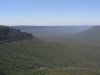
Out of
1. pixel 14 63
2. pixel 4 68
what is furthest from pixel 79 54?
pixel 4 68

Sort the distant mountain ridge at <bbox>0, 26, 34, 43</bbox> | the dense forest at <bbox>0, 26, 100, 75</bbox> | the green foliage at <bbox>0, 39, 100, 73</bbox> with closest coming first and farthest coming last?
the dense forest at <bbox>0, 26, 100, 75</bbox> < the green foliage at <bbox>0, 39, 100, 73</bbox> < the distant mountain ridge at <bbox>0, 26, 34, 43</bbox>

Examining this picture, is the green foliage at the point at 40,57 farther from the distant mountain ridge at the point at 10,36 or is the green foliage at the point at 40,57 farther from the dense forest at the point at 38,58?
the distant mountain ridge at the point at 10,36

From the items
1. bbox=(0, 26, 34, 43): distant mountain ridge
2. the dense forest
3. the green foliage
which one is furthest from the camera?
bbox=(0, 26, 34, 43): distant mountain ridge

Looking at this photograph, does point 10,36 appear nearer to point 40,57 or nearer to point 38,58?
point 40,57

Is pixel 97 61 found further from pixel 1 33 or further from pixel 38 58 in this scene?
pixel 1 33

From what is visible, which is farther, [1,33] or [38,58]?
[1,33]

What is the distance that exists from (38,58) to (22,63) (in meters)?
14.8

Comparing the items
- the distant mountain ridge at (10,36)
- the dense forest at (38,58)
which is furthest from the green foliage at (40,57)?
the distant mountain ridge at (10,36)

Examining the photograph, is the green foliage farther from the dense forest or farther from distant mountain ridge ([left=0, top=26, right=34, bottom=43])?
distant mountain ridge ([left=0, top=26, right=34, bottom=43])

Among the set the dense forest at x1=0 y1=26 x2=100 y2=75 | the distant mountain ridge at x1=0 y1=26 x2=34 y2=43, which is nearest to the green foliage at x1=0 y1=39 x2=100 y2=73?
the dense forest at x1=0 y1=26 x2=100 y2=75


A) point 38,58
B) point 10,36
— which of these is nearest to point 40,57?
point 38,58

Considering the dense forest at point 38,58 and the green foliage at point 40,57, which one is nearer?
the dense forest at point 38,58

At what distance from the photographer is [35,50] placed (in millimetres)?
105188

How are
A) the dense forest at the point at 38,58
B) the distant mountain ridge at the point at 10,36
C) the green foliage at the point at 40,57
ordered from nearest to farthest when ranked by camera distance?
the dense forest at the point at 38,58 → the green foliage at the point at 40,57 → the distant mountain ridge at the point at 10,36
